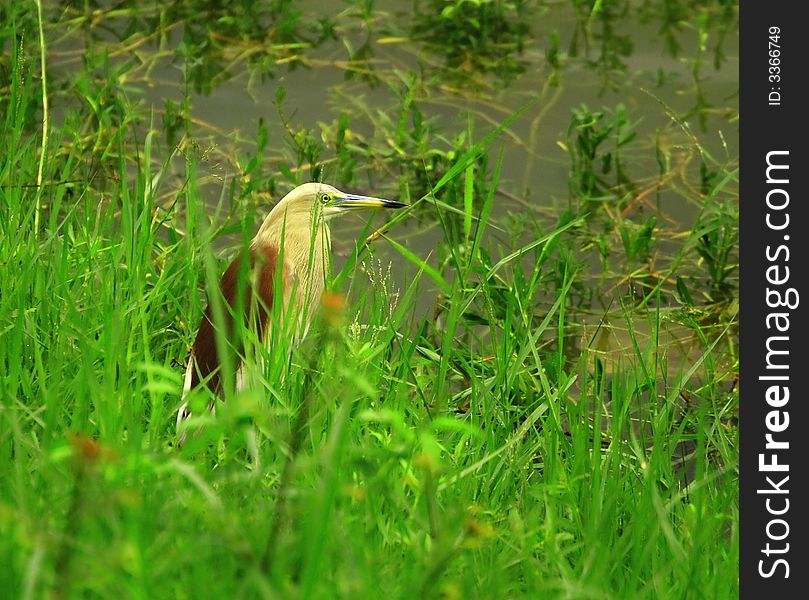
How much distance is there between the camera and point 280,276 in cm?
274

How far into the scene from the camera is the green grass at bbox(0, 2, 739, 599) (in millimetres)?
1841

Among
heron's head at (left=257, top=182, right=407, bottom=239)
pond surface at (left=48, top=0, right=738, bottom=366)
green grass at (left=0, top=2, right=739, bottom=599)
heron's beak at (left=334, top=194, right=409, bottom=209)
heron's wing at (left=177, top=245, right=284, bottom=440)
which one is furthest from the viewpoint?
pond surface at (left=48, top=0, right=738, bottom=366)

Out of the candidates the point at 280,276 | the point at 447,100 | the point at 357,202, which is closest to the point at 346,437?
the point at 280,276

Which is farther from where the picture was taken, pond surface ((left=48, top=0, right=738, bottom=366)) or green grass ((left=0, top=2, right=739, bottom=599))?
pond surface ((left=48, top=0, right=738, bottom=366))

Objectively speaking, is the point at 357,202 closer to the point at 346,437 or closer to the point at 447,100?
the point at 346,437

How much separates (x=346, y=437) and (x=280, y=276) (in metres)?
0.51

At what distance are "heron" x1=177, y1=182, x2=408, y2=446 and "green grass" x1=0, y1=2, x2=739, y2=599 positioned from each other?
12cm

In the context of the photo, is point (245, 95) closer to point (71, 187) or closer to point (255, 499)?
point (71, 187)

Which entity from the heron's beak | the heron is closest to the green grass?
the heron

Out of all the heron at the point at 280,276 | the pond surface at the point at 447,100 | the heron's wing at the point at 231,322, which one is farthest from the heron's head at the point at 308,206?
the pond surface at the point at 447,100

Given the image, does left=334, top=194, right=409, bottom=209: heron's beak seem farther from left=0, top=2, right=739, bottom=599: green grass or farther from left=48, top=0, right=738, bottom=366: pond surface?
left=48, top=0, right=738, bottom=366: pond surface

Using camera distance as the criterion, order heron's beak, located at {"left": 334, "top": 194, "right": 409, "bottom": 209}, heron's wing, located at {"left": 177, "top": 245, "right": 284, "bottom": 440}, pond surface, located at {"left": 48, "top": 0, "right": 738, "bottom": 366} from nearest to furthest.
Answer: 1. heron's wing, located at {"left": 177, "top": 245, "right": 284, "bottom": 440}
2. heron's beak, located at {"left": 334, "top": 194, "right": 409, "bottom": 209}
3. pond surface, located at {"left": 48, "top": 0, "right": 738, "bottom": 366}

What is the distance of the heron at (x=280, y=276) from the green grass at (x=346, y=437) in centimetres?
12

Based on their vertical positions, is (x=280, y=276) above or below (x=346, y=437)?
above
